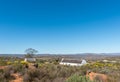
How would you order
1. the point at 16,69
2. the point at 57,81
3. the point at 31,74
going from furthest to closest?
the point at 16,69 → the point at 31,74 → the point at 57,81

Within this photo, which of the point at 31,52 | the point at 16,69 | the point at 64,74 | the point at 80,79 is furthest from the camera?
the point at 31,52

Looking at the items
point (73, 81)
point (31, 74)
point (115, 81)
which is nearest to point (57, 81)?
point (73, 81)

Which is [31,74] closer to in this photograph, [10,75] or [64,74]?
[10,75]

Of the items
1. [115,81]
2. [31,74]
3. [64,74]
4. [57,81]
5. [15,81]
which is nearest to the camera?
[57,81]

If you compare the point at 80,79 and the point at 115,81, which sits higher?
the point at 80,79

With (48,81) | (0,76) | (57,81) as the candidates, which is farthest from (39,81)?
(0,76)

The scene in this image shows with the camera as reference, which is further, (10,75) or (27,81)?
(10,75)

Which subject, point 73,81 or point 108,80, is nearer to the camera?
point 73,81

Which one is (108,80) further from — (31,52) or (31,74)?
(31,52)

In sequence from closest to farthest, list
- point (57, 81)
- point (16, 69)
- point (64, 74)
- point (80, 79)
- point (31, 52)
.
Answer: point (80, 79) → point (57, 81) → point (64, 74) → point (16, 69) → point (31, 52)
